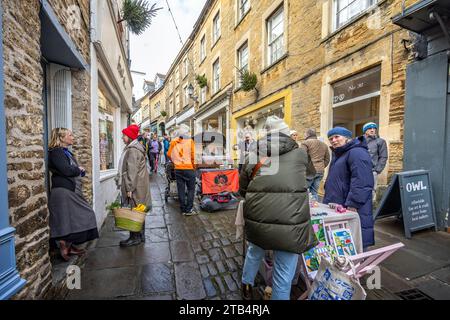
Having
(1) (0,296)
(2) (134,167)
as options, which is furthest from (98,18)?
(1) (0,296)

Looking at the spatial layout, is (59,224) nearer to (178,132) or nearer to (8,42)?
(8,42)

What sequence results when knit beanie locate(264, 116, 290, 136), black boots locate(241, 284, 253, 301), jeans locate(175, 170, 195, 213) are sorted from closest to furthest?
knit beanie locate(264, 116, 290, 136) < black boots locate(241, 284, 253, 301) < jeans locate(175, 170, 195, 213)

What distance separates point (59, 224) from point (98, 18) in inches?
144

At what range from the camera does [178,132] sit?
509 centimetres

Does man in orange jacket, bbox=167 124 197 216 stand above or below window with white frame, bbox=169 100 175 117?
below

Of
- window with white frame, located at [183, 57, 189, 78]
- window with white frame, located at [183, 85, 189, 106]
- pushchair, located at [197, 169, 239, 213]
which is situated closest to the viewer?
pushchair, located at [197, 169, 239, 213]

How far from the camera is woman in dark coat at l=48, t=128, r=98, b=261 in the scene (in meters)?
2.77

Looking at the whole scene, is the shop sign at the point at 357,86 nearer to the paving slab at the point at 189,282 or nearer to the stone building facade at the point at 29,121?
the paving slab at the point at 189,282

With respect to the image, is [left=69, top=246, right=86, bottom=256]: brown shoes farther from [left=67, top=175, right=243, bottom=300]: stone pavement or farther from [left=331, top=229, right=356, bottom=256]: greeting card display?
[left=331, top=229, right=356, bottom=256]: greeting card display

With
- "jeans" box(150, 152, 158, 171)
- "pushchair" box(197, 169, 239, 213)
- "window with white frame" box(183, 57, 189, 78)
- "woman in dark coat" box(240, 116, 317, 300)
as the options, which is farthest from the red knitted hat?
"window with white frame" box(183, 57, 189, 78)

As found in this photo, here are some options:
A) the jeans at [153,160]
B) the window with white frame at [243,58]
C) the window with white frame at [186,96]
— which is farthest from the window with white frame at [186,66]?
the jeans at [153,160]

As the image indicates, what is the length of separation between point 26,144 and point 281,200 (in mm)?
2109

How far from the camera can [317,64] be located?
6.58m

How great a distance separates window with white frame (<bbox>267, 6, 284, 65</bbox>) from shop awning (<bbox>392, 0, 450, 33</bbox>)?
4618 millimetres
